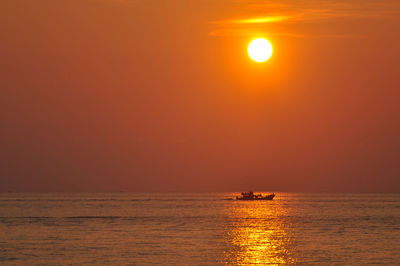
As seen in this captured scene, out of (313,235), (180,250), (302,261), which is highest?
(313,235)

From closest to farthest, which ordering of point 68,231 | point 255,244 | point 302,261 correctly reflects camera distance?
point 302,261 < point 255,244 < point 68,231

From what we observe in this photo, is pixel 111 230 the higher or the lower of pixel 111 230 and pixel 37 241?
the higher

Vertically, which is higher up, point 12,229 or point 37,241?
point 12,229

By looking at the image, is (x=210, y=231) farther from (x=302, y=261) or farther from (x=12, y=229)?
(x=302, y=261)

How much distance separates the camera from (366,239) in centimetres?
8894

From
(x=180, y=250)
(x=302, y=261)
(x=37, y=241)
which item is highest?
(x=37, y=241)

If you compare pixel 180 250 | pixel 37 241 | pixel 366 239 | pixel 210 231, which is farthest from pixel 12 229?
pixel 366 239

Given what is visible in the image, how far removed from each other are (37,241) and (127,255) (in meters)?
21.2

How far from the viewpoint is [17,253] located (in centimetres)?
7000

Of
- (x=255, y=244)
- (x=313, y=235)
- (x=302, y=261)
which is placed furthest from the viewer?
(x=313, y=235)

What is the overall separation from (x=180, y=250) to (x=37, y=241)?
72.9 ft

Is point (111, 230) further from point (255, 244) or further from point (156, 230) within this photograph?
point (255, 244)

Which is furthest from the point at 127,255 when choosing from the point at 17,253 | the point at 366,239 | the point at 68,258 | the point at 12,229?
the point at 12,229

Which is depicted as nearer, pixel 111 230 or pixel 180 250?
pixel 180 250
